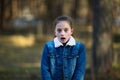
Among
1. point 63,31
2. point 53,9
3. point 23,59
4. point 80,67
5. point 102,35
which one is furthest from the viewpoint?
point 53,9

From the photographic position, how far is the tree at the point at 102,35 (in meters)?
9.35

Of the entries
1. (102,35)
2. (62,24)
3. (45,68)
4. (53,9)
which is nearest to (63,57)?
(45,68)

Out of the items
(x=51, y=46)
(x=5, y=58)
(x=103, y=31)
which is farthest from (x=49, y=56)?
(x=5, y=58)

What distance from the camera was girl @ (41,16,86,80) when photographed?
4426 mm

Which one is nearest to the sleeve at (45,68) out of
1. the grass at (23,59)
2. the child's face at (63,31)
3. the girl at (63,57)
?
the girl at (63,57)

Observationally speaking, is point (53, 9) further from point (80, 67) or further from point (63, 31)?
point (63, 31)

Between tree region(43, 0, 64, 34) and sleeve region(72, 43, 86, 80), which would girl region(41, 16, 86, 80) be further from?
tree region(43, 0, 64, 34)

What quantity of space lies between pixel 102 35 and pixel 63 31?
510 cm

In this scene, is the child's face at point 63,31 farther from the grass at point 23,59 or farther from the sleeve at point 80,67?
the grass at point 23,59

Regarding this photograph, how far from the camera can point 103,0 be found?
938cm

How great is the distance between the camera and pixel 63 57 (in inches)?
175

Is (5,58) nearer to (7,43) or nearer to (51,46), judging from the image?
(7,43)

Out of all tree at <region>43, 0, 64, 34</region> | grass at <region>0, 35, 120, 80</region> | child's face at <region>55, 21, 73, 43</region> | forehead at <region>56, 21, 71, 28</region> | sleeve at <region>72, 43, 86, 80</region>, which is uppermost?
tree at <region>43, 0, 64, 34</region>

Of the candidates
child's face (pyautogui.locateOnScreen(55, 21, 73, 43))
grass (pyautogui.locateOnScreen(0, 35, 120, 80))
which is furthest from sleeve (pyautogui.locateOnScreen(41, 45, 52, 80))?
grass (pyautogui.locateOnScreen(0, 35, 120, 80))
